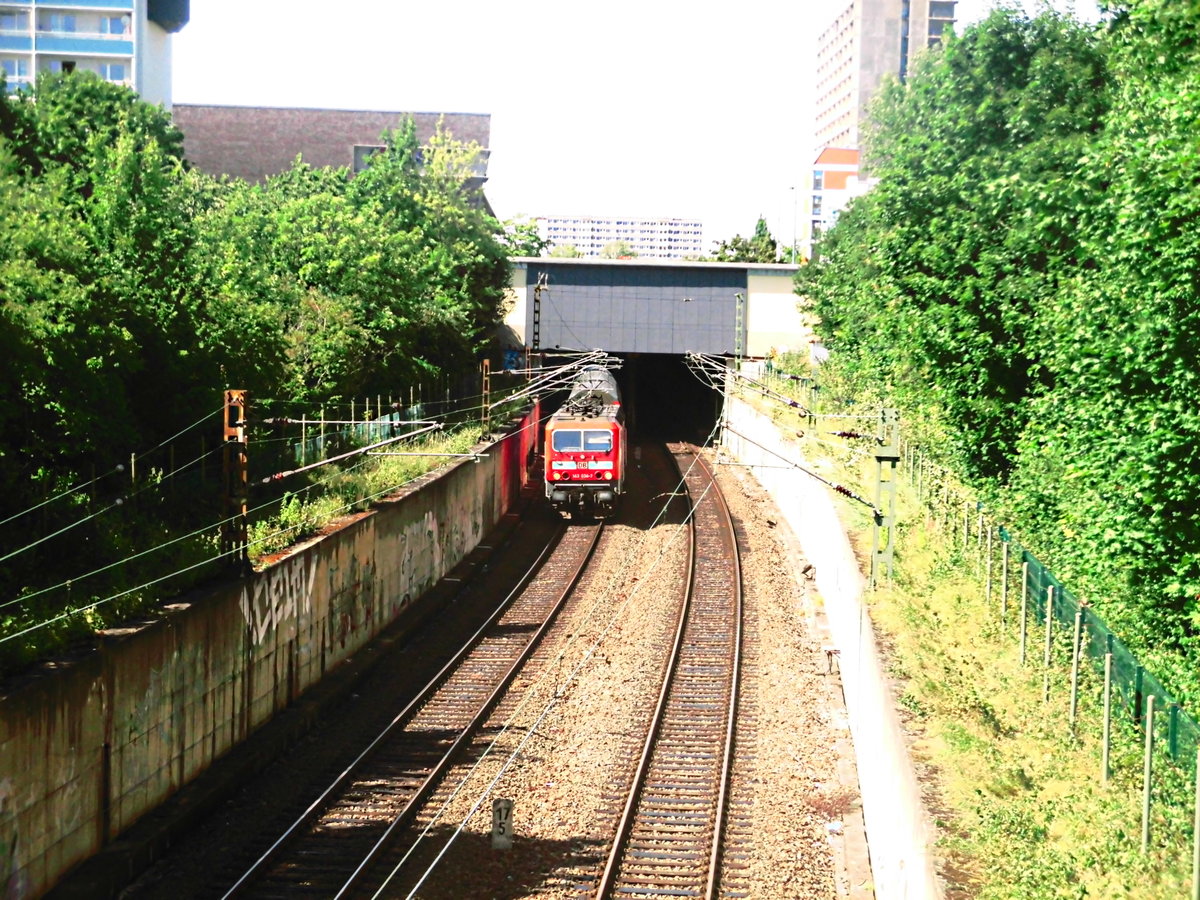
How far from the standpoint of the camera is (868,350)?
29.6 m

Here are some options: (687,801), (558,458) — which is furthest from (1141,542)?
(558,458)

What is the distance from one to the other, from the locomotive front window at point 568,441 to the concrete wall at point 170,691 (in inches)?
414

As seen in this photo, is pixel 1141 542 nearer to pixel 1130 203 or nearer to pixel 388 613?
pixel 1130 203

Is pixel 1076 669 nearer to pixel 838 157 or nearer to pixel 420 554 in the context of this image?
pixel 420 554

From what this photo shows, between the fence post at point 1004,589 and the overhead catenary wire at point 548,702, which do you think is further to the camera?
the fence post at point 1004,589

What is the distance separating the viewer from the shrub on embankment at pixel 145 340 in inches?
629

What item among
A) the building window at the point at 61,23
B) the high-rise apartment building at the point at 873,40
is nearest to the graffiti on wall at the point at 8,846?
the building window at the point at 61,23

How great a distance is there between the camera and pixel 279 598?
1792cm

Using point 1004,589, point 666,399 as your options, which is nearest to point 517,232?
point 666,399

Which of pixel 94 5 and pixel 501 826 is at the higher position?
pixel 94 5

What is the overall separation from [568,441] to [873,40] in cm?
10478

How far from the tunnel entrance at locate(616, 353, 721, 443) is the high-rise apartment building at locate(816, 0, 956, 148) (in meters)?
59.2

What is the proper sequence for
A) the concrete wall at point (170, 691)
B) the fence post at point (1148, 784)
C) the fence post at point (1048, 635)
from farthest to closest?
the fence post at point (1048, 635) < the concrete wall at point (170, 691) < the fence post at point (1148, 784)

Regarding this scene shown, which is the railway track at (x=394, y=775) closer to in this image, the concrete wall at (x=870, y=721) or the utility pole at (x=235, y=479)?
the utility pole at (x=235, y=479)
